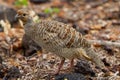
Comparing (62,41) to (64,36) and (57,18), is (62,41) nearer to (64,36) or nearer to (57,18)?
(64,36)

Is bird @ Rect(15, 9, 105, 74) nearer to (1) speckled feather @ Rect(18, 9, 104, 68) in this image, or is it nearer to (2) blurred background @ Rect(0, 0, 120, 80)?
(1) speckled feather @ Rect(18, 9, 104, 68)

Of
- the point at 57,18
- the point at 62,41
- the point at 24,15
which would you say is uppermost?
the point at 24,15

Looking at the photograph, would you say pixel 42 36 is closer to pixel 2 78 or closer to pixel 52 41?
pixel 52 41

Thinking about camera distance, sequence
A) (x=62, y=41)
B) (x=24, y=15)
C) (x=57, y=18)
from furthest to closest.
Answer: (x=57, y=18) < (x=24, y=15) < (x=62, y=41)

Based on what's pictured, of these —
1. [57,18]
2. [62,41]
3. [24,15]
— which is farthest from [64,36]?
[57,18]

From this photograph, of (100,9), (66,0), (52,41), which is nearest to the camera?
(52,41)

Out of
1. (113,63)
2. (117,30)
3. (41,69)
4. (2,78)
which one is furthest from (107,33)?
(2,78)
